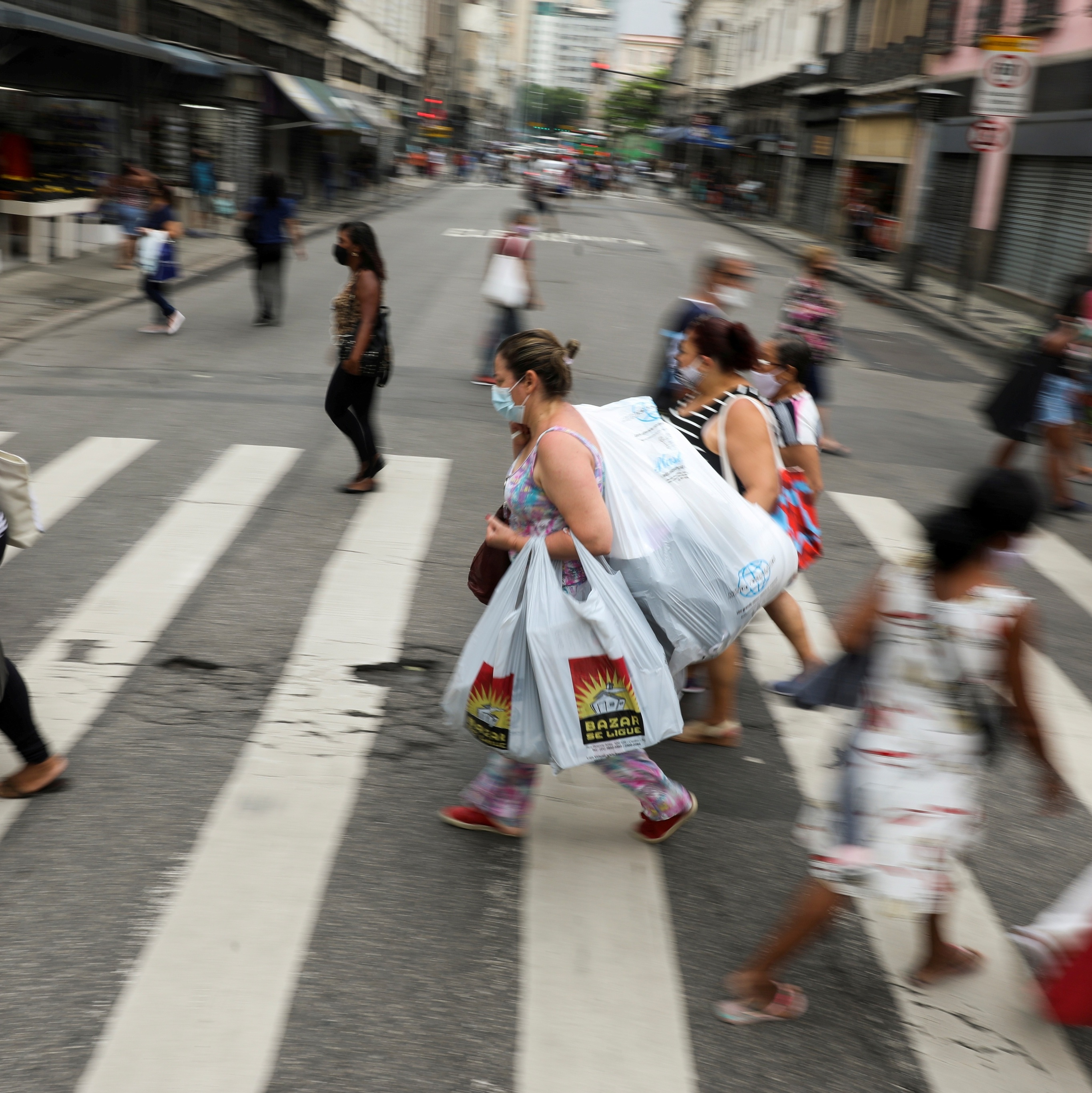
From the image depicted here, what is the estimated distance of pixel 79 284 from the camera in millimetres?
15719

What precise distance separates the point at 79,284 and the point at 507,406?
1365 cm

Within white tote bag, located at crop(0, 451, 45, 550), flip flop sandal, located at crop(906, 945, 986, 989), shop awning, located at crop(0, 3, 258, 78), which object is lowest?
flip flop sandal, located at crop(906, 945, 986, 989)

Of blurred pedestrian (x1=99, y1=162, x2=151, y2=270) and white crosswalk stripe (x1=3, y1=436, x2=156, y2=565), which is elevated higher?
blurred pedestrian (x1=99, y1=162, x2=151, y2=270)

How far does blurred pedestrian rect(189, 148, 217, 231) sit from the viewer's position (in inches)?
963

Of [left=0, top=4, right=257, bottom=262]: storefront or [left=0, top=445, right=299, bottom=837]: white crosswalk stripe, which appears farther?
[left=0, top=4, right=257, bottom=262]: storefront

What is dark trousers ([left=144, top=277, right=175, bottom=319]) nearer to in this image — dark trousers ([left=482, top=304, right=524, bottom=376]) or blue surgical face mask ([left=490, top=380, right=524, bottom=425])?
dark trousers ([left=482, top=304, right=524, bottom=376])

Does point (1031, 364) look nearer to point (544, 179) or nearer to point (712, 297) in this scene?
point (712, 297)

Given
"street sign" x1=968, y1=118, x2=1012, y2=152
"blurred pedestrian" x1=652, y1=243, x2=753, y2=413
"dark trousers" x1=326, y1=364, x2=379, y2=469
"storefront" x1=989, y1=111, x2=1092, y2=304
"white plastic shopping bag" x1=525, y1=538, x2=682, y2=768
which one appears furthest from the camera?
"storefront" x1=989, y1=111, x2=1092, y2=304

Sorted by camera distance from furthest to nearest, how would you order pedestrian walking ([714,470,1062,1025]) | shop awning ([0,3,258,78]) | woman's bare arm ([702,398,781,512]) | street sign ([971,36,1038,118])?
street sign ([971,36,1038,118])
shop awning ([0,3,258,78])
woman's bare arm ([702,398,781,512])
pedestrian walking ([714,470,1062,1025])

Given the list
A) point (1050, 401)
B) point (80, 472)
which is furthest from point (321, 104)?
point (1050, 401)

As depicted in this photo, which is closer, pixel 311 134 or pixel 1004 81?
pixel 1004 81

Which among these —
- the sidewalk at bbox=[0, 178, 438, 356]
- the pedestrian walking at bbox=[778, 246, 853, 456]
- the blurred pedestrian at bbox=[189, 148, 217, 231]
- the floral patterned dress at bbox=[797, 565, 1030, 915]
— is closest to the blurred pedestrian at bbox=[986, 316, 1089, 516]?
the pedestrian walking at bbox=[778, 246, 853, 456]

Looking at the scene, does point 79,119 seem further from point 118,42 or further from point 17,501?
point 17,501

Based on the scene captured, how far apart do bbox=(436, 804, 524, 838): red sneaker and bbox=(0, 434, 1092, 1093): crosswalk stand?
12 cm
